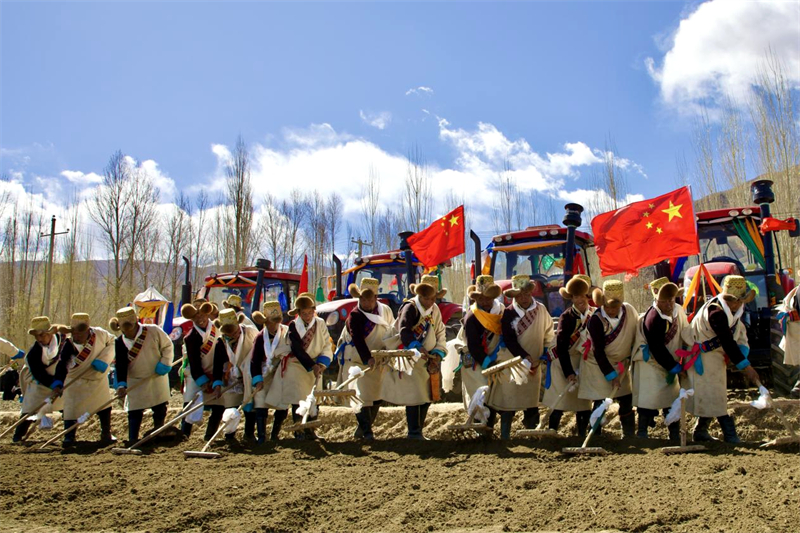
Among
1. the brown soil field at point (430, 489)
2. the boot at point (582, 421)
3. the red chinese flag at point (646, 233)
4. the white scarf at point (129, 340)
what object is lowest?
the brown soil field at point (430, 489)

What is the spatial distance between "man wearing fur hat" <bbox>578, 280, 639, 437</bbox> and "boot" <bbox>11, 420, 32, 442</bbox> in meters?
7.59

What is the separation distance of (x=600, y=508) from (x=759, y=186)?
5.75m

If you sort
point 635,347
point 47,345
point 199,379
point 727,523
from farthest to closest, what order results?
point 47,345
point 199,379
point 635,347
point 727,523

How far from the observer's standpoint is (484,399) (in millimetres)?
6539

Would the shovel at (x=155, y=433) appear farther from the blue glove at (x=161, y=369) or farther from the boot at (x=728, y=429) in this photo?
the boot at (x=728, y=429)

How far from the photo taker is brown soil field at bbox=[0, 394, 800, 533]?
396 cm

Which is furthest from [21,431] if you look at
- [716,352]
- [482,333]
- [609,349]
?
[716,352]

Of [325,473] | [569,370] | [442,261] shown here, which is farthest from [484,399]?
[442,261]

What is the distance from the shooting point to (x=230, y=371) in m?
7.98

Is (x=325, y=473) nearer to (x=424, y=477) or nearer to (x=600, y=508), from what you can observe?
(x=424, y=477)

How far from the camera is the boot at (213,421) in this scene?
7.74 meters

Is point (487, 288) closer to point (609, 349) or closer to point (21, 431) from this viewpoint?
point (609, 349)

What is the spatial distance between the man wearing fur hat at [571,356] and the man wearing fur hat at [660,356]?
0.53 m

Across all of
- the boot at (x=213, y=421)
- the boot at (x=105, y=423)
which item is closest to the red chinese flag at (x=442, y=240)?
the boot at (x=213, y=421)
